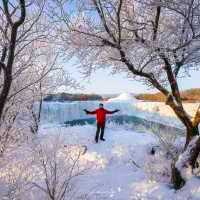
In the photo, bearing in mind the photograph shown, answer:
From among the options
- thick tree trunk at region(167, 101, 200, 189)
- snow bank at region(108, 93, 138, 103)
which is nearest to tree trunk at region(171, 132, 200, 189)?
thick tree trunk at region(167, 101, 200, 189)

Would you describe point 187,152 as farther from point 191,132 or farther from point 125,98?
point 125,98

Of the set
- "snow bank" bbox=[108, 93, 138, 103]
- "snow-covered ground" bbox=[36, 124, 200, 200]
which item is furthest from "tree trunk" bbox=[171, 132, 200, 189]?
"snow bank" bbox=[108, 93, 138, 103]

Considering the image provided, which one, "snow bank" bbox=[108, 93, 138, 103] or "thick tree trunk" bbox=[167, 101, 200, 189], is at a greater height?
"thick tree trunk" bbox=[167, 101, 200, 189]

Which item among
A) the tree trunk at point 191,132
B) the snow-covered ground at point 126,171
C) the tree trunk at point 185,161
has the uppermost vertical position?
the tree trunk at point 191,132

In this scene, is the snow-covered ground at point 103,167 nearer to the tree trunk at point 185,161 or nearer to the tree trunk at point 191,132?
the tree trunk at point 185,161

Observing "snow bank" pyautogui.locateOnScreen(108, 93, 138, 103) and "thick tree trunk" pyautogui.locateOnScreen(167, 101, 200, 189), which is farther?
"snow bank" pyautogui.locateOnScreen(108, 93, 138, 103)

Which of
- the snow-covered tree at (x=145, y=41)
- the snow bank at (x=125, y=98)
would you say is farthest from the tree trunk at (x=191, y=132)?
the snow bank at (x=125, y=98)

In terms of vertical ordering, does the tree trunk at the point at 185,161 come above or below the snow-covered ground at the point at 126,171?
above

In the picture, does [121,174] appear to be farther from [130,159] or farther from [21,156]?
[21,156]

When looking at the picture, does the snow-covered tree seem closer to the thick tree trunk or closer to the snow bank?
the thick tree trunk

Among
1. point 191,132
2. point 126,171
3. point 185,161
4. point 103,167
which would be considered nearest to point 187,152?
point 185,161

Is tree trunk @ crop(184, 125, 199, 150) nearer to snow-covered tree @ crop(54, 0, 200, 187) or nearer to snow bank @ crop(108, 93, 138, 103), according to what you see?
snow-covered tree @ crop(54, 0, 200, 187)

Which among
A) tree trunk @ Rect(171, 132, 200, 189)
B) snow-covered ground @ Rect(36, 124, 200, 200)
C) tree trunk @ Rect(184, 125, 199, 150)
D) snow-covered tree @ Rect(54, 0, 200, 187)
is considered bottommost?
snow-covered ground @ Rect(36, 124, 200, 200)

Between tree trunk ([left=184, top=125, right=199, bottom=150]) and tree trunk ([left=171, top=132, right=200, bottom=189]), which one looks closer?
tree trunk ([left=171, top=132, right=200, bottom=189])
